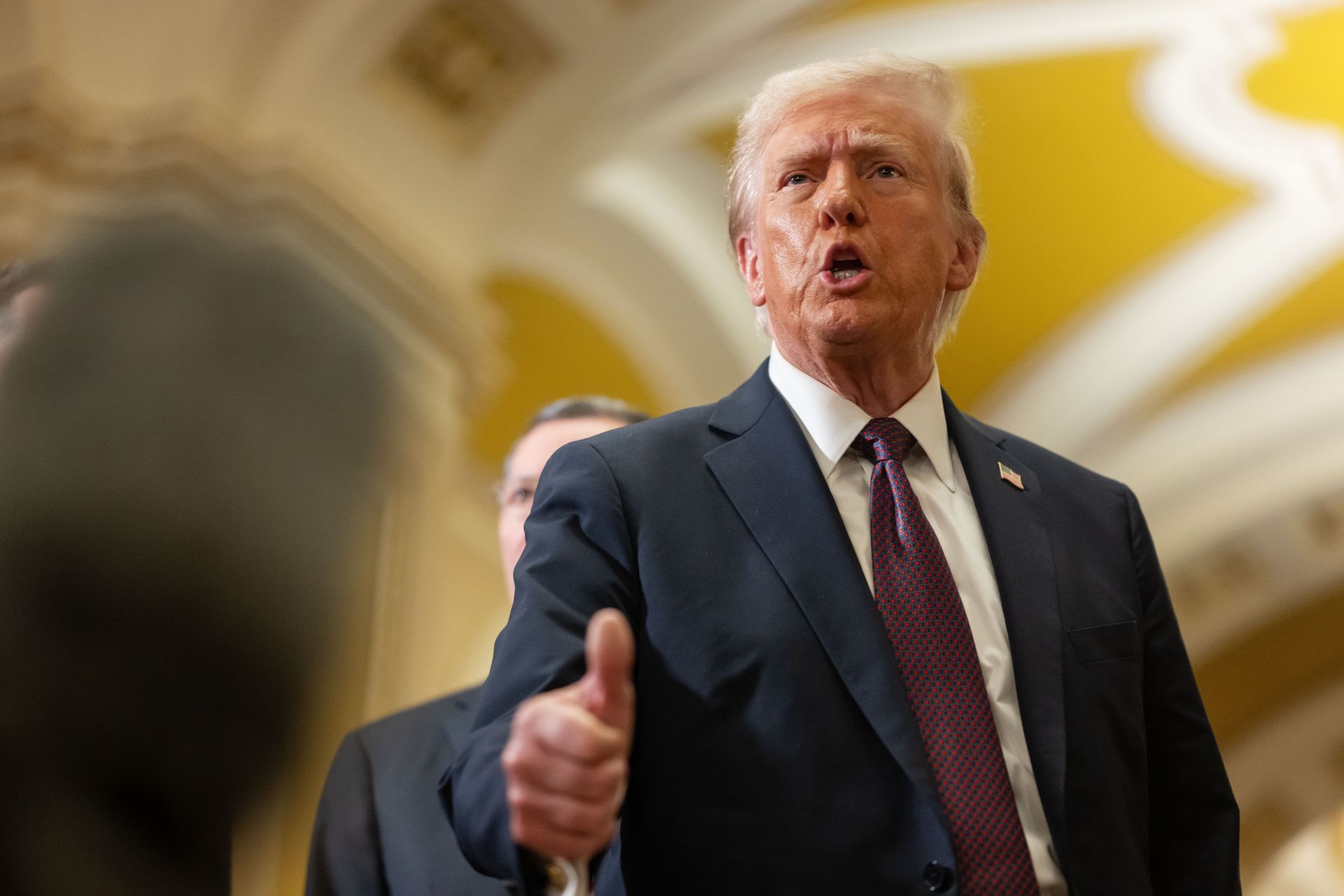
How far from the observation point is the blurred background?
557cm

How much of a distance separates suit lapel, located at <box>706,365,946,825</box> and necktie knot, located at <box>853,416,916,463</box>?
0.32 feet

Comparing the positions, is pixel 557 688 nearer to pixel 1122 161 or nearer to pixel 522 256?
pixel 522 256

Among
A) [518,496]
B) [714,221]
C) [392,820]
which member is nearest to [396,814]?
[392,820]

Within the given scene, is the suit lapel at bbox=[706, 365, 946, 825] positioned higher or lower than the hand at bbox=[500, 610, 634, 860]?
higher

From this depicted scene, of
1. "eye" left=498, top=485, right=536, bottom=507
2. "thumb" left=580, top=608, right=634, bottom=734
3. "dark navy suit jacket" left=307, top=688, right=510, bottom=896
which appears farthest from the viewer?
"eye" left=498, top=485, right=536, bottom=507

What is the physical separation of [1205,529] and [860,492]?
436 inches

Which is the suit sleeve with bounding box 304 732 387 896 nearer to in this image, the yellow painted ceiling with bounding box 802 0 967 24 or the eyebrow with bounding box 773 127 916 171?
the eyebrow with bounding box 773 127 916 171

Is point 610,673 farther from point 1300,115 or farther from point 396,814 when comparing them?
point 1300,115

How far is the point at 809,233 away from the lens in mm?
2125

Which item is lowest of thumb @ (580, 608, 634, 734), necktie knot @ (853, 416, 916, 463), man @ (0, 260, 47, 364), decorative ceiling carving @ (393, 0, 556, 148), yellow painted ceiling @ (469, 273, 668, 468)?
thumb @ (580, 608, 634, 734)

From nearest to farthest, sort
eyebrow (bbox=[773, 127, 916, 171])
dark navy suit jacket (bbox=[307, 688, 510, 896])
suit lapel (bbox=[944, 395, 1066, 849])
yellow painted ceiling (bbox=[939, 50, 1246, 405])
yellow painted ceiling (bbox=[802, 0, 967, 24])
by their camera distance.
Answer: suit lapel (bbox=[944, 395, 1066, 849])
eyebrow (bbox=[773, 127, 916, 171])
dark navy suit jacket (bbox=[307, 688, 510, 896])
yellow painted ceiling (bbox=[802, 0, 967, 24])
yellow painted ceiling (bbox=[939, 50, 1246, 405])

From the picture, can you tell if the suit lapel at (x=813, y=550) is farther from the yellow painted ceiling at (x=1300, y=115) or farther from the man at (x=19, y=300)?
the yellow painted ceiling at (x=1300, y=115)

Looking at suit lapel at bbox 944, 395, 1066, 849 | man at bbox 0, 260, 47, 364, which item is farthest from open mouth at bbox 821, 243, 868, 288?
man at bbox 0, 260, 47, 364

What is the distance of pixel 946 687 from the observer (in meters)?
1.78
